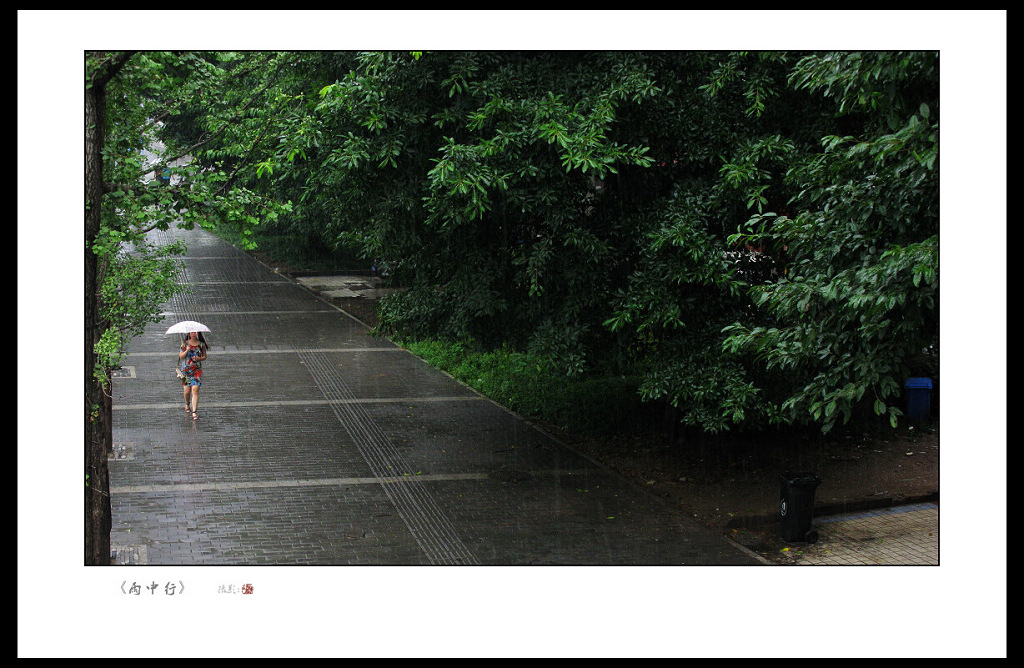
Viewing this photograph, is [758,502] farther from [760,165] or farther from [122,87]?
[122,87]

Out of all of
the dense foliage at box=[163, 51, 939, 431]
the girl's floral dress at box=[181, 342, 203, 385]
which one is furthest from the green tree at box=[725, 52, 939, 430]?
the girl's floral dress at box=[181, 342, 203, 385]

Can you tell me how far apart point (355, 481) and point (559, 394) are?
4.06 m

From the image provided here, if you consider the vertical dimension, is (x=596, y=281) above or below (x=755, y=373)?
above

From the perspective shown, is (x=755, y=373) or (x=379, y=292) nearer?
(x=755, y=373)

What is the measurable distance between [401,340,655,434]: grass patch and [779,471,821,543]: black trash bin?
11.2ft

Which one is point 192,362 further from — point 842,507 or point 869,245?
point 869,245

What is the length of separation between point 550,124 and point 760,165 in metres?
2.05

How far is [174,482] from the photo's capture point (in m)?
10.3

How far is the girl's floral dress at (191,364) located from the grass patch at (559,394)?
3.66 m

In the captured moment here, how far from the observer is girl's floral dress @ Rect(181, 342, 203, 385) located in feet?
40.4

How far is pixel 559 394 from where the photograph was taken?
13.8 meters

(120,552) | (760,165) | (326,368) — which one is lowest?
(120,552)

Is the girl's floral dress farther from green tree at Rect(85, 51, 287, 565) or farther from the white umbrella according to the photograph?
green tree at Rect(85, 51, 287, 565)

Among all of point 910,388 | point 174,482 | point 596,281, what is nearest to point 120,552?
point 174,482
